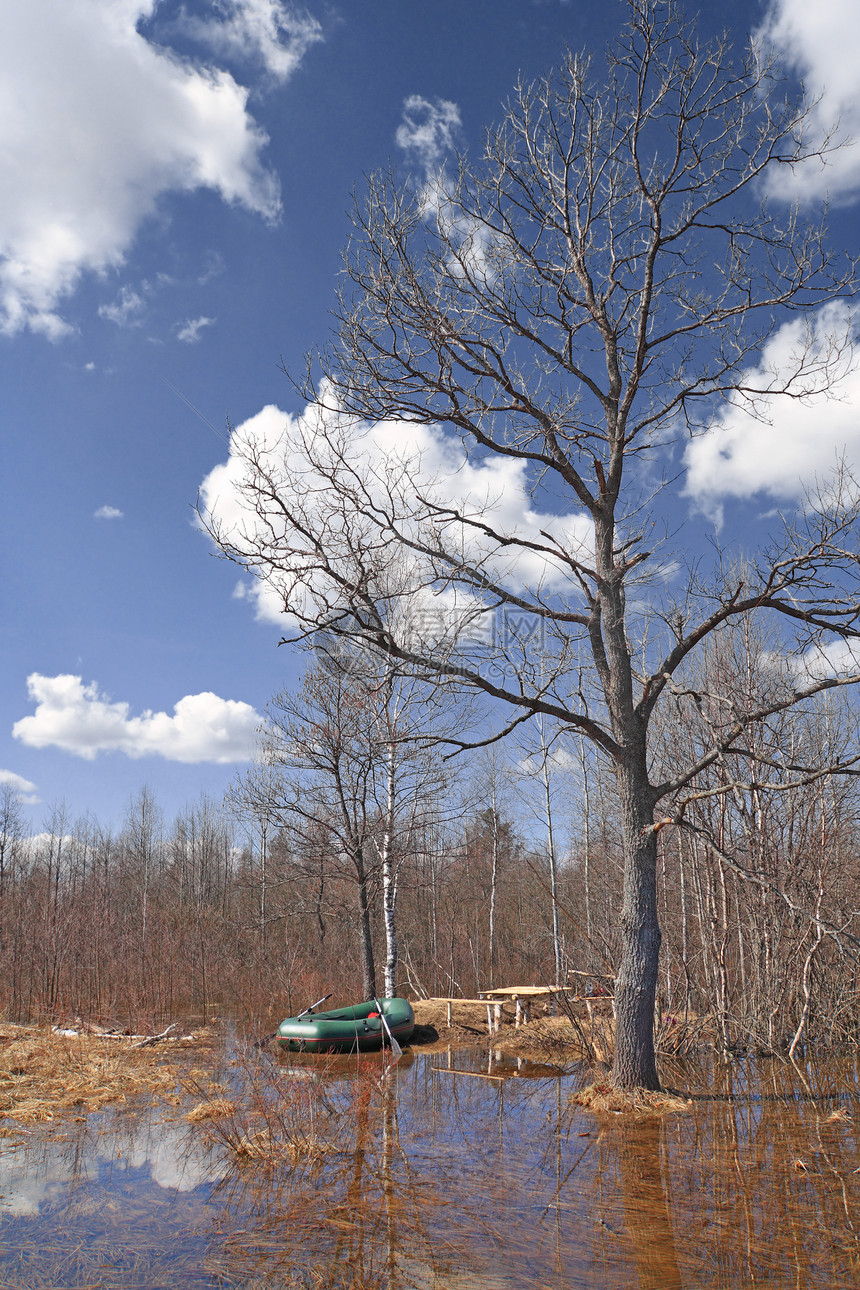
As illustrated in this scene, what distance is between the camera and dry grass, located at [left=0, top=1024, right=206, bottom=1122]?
380 inches

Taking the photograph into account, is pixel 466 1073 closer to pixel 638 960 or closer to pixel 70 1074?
pixel 638 960

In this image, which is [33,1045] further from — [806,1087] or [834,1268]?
[834,1268]

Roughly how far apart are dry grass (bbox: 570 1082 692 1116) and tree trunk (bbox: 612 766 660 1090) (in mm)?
99

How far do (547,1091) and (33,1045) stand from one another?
325 inches

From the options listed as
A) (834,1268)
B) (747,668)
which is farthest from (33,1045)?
(747,668)

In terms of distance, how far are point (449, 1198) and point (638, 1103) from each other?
317 centimetres

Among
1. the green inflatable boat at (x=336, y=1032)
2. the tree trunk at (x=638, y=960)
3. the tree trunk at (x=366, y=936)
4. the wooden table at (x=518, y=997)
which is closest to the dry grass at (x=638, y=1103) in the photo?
the tree trunk at (x=638, y=960)

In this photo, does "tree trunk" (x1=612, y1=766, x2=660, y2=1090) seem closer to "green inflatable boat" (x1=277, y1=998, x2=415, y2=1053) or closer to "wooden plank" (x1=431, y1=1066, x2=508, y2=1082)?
"wooden plank" (x1=431, y1=1066, x2=508, y2=1082)

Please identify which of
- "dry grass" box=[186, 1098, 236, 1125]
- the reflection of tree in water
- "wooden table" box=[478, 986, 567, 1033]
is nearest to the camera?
the reflection of tree in water

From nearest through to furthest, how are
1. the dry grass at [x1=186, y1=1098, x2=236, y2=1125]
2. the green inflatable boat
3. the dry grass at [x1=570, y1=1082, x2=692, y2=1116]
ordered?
the dry grass at [x1=570, y1=1082, x2=692, y2=1116] < the dry grass at [x1=186, y1=1098, x2=236, y2=1125] < the green inflatable boat

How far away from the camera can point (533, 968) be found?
78.3 ft

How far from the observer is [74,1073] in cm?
1114

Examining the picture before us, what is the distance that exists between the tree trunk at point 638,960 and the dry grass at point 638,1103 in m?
0.10

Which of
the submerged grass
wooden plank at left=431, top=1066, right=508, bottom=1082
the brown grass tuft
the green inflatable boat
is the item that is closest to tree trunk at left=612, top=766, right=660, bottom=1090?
the submerged grass
